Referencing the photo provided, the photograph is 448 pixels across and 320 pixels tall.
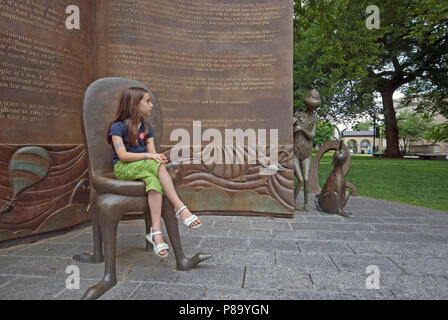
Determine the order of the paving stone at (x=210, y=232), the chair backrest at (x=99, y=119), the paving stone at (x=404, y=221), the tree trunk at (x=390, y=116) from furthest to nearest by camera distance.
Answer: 1. the tree trunk at (x=390, y=116)
2. the paving stone at (x=404, y=221)
3. the paving stone at (x=210, y=232)
4. the chair backrest at (x=99, y=119)

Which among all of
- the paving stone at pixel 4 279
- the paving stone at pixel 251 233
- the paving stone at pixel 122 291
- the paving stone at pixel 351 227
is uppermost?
the paving stone at pixel 4 279

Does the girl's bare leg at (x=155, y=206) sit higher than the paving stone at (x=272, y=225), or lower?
higher

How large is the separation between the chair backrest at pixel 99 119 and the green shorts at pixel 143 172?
34 cm

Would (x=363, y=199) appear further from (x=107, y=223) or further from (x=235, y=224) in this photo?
(x=107, y=223)

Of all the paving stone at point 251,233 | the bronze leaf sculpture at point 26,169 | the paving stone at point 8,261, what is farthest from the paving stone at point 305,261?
the bronze leaf sculpture at point 26,169

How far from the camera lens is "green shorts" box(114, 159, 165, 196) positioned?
2.70 metres

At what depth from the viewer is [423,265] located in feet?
10.2

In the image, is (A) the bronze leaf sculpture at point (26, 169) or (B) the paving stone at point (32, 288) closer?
(B) the paving stone at point (32, 288)

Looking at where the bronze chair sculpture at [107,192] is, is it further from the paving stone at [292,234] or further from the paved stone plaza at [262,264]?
the paving stone at [292,234]

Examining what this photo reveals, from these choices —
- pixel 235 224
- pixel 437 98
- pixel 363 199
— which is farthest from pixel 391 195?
pixel 437 98

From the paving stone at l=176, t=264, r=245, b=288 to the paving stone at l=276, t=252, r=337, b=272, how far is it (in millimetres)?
535

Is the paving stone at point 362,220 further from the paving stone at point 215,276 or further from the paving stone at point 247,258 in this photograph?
the paving stone at point 215,276

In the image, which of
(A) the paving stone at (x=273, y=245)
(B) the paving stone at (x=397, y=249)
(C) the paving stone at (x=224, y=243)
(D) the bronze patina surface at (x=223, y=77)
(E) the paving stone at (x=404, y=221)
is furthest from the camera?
(D) the bronze patina surface at (x=223, y=77)

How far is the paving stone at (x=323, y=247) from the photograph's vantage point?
3.56 m
